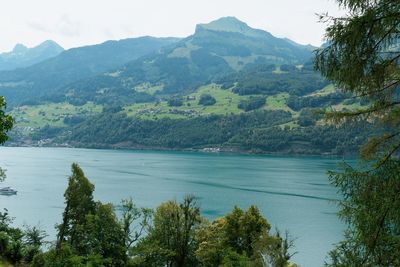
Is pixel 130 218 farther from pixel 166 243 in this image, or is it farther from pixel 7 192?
pixel 7 192

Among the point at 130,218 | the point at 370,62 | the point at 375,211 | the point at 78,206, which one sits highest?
the point at 370,62

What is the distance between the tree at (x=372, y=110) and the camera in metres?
9.18

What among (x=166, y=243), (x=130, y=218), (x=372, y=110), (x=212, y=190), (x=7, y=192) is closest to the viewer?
(x=372, y=110)

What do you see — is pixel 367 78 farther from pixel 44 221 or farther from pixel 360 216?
pixel 44 221

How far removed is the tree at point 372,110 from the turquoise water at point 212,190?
149 ft

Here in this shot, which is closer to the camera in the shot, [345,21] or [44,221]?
[345,21]

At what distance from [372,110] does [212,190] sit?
109535 mm

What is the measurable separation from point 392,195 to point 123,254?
3059 cm

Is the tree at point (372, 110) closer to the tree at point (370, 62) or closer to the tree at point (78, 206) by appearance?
the tree at point (370, 62)

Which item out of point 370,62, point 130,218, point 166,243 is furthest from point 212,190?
point 370,62

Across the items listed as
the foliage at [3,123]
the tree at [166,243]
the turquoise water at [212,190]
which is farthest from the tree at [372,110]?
the turquoise water at [212,190]

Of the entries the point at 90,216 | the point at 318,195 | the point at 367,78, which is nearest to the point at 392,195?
the point at 367,78

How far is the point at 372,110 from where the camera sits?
10.0 metres

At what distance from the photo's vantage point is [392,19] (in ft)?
29.3
